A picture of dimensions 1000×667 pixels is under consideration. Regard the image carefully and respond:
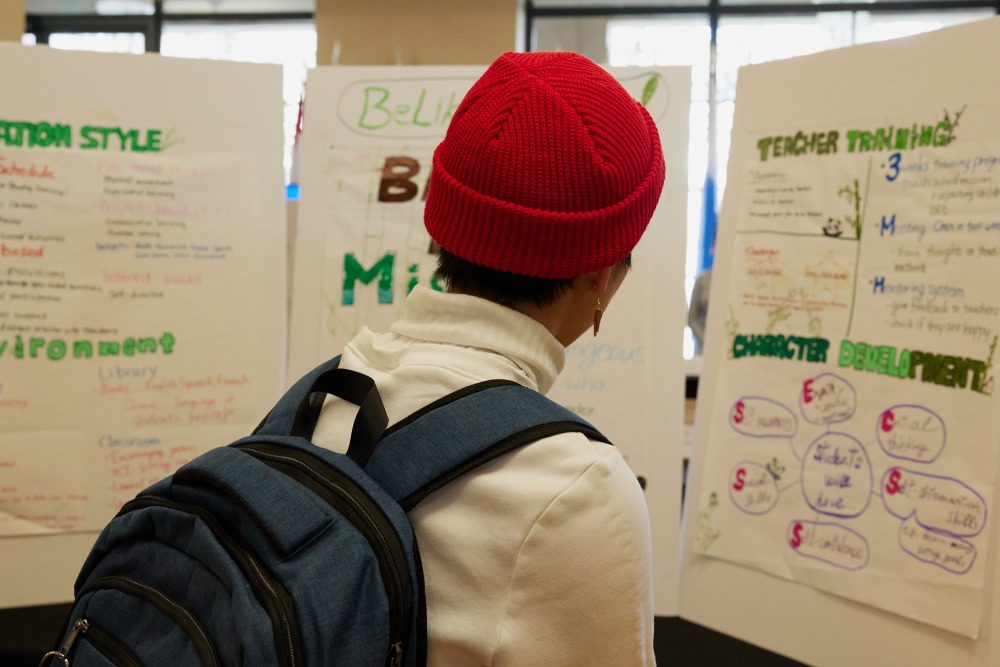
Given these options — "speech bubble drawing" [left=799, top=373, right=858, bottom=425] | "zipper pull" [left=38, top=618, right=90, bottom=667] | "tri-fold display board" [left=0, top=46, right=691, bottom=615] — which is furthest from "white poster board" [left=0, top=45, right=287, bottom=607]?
"zipper pull" [left=38, top=618, right=90, bottom=667]

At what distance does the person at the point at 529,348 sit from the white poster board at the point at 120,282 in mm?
1387

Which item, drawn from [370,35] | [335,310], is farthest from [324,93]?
[370,35]

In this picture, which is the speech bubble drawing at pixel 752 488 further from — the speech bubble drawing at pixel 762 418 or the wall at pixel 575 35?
the wall at pixel 575 35

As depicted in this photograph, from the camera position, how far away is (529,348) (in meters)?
0.90

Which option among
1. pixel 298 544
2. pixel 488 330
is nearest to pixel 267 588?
pixel 298 544

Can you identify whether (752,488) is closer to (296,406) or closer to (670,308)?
(670,308)

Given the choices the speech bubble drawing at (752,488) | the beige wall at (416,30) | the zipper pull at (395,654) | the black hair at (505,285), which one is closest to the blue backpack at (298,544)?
the zipper pull at (395,654)

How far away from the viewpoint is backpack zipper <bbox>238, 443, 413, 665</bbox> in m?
0.76

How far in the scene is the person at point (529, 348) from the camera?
2.49 feet

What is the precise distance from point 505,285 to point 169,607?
436 mm

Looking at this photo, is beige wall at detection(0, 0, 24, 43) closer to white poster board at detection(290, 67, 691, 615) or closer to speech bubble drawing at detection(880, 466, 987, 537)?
white poster board at detection(290, 67, 691, 615)

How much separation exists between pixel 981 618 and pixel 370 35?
459 cm

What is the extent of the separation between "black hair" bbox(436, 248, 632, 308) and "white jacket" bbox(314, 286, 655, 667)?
0.18 m

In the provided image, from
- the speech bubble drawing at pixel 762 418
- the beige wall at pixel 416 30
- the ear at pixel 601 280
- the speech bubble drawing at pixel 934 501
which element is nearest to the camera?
the ear at pixel 601 280
